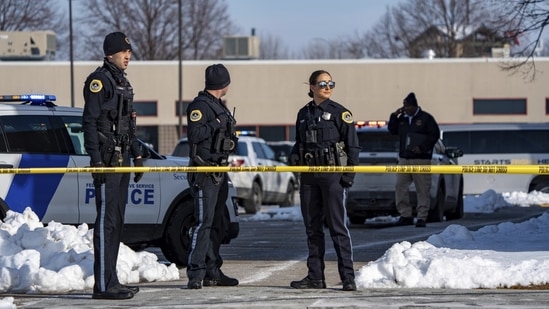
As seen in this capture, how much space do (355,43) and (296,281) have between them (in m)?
79.4

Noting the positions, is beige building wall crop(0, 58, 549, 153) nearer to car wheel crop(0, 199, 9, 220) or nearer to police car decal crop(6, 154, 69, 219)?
police car decal crop(6, 154, 69, 219)

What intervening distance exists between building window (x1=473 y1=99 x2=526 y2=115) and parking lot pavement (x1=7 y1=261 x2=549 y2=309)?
3933cm

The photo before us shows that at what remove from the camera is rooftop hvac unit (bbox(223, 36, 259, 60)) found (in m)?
54.4

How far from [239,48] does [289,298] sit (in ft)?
151

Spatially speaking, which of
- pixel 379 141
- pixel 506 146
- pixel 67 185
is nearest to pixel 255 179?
pixel 506 146

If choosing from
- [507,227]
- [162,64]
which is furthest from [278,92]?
[507,227]

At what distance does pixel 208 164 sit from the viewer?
10.2 metres

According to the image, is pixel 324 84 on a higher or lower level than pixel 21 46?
lower

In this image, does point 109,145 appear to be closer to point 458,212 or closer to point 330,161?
point 330,161

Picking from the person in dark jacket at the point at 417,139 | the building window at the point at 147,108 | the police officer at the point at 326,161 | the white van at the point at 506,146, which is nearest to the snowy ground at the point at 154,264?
the police officer at the point at 326,161

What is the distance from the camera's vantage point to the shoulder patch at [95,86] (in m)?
9.38

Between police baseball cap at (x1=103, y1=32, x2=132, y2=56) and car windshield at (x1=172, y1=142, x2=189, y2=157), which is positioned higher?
police baseball cap at (x1=103, y1=32, x2=132, y2=56)

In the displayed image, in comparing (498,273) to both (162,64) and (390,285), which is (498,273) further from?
(162,64)

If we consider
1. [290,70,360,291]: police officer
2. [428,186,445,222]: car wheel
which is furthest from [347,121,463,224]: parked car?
[290,70,360,291]: police officer
